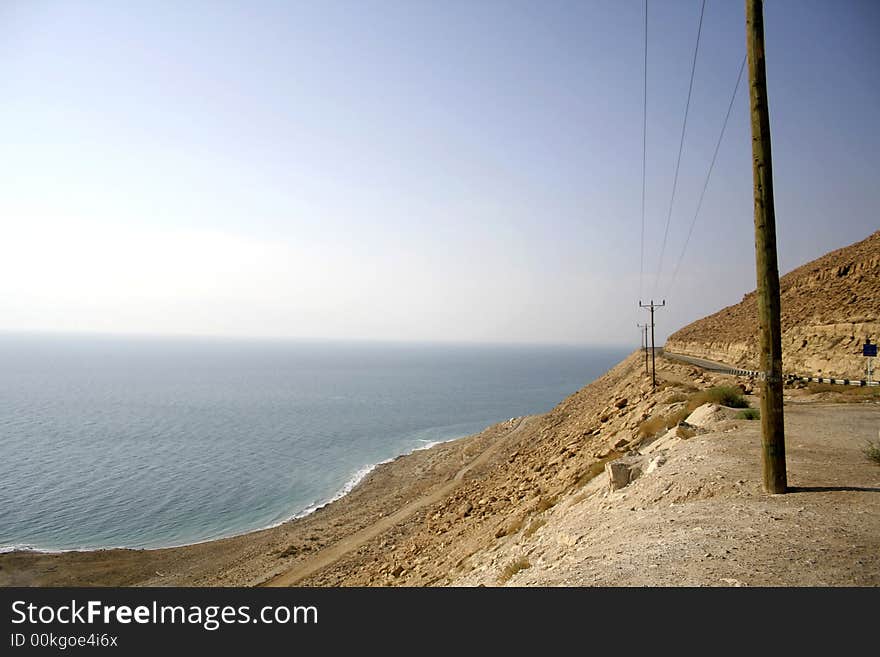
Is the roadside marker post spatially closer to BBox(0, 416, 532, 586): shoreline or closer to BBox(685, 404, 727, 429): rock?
BBox(685, 404, 727, 429): rock

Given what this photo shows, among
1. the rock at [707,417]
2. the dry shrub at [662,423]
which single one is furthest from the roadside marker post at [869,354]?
the rock at [707,417]

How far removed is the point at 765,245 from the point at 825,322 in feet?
111

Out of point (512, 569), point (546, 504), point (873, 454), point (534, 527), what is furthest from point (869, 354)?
point (512, 569)

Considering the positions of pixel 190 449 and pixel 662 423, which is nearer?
pixel 662 423

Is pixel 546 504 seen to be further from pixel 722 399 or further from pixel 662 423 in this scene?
pixel 722 399

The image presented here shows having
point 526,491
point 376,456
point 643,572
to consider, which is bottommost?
point 376,456

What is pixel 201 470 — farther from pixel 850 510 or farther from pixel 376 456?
pixel 850 510

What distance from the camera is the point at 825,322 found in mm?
32656

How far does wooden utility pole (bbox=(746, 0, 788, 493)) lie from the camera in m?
7.69

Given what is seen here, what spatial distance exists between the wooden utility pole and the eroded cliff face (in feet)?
92.3

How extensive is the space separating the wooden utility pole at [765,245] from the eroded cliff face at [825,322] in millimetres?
28118
